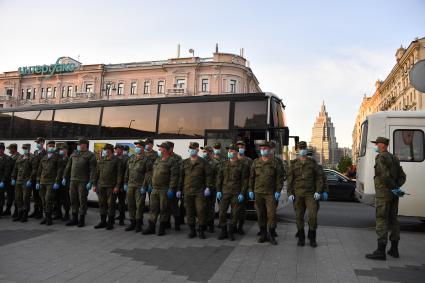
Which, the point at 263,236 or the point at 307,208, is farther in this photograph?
the point at 263,236

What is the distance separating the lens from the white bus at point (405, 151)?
7938 millimetres

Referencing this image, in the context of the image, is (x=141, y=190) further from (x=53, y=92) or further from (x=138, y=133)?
(x=53, y=92)

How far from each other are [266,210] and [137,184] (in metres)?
2.97

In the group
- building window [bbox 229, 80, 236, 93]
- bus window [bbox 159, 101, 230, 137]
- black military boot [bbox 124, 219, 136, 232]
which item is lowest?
black military boot [bbox 124, 219, 136, 232]

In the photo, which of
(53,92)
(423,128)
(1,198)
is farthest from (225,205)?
(53,92)

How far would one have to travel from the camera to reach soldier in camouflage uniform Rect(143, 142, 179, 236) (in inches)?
286

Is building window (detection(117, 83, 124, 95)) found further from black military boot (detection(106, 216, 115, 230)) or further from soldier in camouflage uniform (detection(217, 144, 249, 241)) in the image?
soldier in camouflage uniform (detection(217, 144, 249, 241))

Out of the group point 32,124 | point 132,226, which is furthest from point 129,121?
point 32,124

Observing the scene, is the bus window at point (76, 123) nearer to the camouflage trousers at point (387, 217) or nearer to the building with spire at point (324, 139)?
the camouflage trousers at point (387, 217)

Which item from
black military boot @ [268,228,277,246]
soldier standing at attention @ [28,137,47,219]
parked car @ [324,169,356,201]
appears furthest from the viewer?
parked car @ [324,169,356,201]

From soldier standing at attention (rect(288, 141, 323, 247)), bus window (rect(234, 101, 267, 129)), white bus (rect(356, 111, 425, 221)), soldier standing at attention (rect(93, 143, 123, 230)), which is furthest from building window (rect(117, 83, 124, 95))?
soldier standing at attention (rect(288, 141, 323, 247))

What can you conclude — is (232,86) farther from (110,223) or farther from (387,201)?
(387,201)

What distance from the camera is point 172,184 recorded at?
725cm

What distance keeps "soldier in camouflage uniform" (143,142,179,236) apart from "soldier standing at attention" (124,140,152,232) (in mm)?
347
